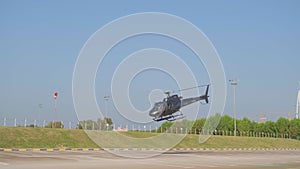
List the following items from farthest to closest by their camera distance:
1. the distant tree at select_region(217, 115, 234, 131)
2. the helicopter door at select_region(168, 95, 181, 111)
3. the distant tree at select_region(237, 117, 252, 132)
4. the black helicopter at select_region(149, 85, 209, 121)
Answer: the distant tree at select_region(237, 117, 252, 132) < the distant tree at select_region(217, 115, 234, 131) < the helicopter door at select_region(168, 95, 181, 111) < the black helicopter at select_region(149, 85, 209, 121)

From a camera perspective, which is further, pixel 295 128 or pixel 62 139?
pixel 295 128

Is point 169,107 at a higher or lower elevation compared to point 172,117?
higher

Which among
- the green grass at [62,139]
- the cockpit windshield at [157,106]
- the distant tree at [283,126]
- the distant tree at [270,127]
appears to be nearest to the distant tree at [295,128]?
the distant tree at [283,126]

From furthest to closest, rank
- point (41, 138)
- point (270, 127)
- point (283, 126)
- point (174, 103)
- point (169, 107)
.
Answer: point (270, 127)
point (283, 126)
point (41, 138)
point (174, 103)
point (169, 107)

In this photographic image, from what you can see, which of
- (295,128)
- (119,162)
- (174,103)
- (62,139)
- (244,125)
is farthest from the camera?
(244,125)

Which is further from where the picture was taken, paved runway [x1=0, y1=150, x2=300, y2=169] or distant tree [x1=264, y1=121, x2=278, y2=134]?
distant tree [x1=264, y1=121, x2=278, y2=134]

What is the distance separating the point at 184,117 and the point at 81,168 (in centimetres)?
669

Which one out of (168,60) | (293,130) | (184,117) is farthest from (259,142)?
(168,60)

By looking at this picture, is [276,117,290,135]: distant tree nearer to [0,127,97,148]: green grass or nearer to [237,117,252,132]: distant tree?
[237,117,252,132]: distant tree

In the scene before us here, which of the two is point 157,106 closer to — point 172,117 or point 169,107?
point 169,107

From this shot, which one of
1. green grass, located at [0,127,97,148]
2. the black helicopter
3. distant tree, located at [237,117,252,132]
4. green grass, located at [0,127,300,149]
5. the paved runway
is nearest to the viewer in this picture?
the paved runway

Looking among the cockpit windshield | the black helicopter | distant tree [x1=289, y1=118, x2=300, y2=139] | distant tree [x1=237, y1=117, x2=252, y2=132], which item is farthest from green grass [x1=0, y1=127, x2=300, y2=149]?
distant tree [x1=289, y1=118, x2=300, y2=139]

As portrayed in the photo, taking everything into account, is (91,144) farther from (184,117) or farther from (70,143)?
(184,117)

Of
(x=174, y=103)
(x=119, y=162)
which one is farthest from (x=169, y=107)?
(x=119, y=162)
